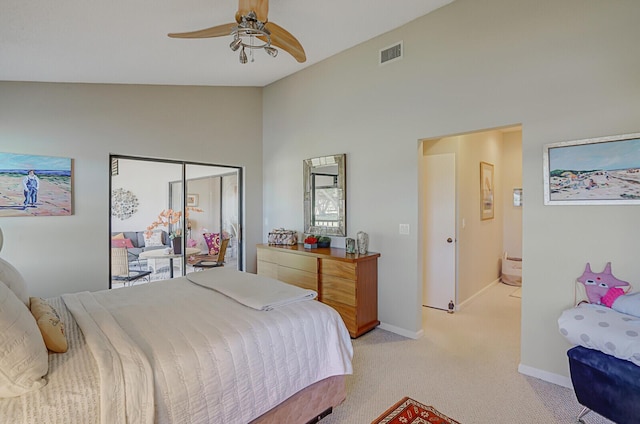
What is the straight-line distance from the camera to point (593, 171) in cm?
231

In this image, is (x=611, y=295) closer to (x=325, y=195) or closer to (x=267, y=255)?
(x=325, y=195)

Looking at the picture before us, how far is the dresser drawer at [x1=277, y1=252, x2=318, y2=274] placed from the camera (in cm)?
371

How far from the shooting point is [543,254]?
2570 mm

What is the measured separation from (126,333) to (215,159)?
343cm

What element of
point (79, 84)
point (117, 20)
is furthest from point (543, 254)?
point (79, 84)

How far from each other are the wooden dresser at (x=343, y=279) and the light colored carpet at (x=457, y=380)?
243 millimetres

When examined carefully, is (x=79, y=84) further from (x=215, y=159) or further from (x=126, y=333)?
(x=126, y=333)

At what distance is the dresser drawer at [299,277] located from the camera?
3.71 metres

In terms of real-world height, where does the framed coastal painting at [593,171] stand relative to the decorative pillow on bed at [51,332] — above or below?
above

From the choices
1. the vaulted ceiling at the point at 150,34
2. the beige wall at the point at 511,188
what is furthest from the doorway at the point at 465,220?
the vaulted ceiling at the point at 150,34

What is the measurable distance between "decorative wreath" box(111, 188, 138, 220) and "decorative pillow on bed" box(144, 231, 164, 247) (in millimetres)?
382

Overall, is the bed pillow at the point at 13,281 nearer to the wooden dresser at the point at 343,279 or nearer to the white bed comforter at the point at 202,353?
the white bed comforter at the point at 202,353

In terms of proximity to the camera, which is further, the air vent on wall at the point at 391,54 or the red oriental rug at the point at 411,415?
the air vent on wall at the point at 391,54

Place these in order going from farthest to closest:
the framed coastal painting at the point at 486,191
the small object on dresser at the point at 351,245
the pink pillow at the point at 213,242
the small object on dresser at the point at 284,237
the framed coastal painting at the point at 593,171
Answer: the framed coastal painting at the point at 486,191, the pink pillow at the point at 213,242, the small object on dresser at the point at 284,237, the small object on dresser at the point at 351,245, the framed coastal painting at the point at 593,171
